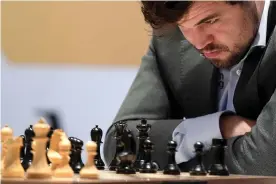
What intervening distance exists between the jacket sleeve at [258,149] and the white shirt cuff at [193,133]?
0.08 m

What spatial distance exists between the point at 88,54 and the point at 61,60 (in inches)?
5.7

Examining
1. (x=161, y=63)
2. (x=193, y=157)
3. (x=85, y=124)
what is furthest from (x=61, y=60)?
(x=193, y=157)

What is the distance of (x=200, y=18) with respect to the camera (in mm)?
1625

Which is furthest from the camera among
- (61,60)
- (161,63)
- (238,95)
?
(61,60)

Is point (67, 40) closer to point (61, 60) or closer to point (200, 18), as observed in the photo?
point (61, 60)

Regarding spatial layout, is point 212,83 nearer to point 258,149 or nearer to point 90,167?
point 258,149

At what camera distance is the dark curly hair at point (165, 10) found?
1.59m

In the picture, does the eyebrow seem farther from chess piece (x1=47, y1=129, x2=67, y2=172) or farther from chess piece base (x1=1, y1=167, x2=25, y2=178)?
chess piece base (x1=1, y1=167, x2=25, y2=178)

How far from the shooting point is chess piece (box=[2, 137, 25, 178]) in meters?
1.07

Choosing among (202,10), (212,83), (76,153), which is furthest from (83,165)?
(212,83)

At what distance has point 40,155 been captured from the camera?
1088 mm

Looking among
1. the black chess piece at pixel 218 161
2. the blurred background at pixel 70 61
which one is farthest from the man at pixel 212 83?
the blurred background at pixel 70 61

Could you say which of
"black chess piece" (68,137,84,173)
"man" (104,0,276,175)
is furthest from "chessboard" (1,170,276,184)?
"man" (104,0,276,175)

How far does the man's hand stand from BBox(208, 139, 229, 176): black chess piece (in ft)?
0.96
